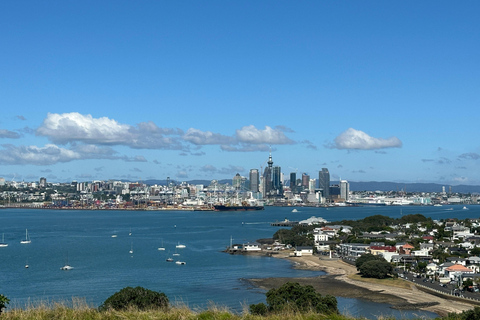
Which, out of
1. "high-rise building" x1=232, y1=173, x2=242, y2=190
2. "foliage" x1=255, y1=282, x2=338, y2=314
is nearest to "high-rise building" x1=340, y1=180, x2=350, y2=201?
"high-rise building" x1=232, y1=173, x2=242, y2=190

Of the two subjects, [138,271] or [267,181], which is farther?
[267,181]

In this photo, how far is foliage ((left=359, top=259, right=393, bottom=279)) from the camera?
1270 cm

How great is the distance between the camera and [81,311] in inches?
127

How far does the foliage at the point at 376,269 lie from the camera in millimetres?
12703

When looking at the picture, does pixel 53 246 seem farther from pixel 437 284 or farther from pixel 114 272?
pixel 437 284

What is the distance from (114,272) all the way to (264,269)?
3.98 metres

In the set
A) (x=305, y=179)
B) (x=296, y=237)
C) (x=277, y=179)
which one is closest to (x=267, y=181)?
(x=277, y=179)

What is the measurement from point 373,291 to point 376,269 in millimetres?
1750

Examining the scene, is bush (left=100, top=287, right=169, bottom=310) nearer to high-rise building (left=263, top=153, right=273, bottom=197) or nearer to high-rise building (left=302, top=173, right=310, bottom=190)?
high-rise building (left=263, top=153, right=273, bottom=197)

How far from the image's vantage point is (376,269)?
41.8 feet

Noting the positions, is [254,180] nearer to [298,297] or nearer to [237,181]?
[237,181]

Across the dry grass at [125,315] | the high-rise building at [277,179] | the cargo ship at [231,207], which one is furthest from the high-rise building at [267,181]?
the dry grass at [125,315]

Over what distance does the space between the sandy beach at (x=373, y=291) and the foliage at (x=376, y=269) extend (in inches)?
16.7

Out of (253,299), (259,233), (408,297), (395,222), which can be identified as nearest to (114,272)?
(253,299)
